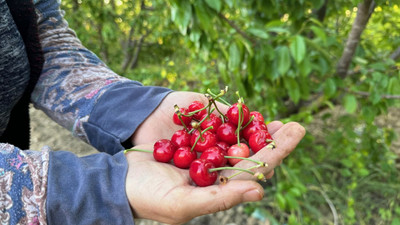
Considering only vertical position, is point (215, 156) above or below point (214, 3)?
below

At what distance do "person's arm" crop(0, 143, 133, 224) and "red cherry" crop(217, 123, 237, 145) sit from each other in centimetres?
38

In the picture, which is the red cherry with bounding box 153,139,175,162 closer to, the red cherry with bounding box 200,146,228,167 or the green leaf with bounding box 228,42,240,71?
the red cherry with bounding box 200,146,228,167

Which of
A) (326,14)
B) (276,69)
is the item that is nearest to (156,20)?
(326,14)

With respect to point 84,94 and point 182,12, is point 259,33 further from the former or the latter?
point 84,94

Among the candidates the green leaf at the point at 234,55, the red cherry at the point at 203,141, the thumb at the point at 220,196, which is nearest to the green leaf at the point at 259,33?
the green leaf at the point at 234,55

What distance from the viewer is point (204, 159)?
3.14ft

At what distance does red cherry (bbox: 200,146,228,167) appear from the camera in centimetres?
97

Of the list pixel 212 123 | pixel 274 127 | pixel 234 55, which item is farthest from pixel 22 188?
pixel 234 55

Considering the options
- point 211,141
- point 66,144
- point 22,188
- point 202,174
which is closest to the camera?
point 22,188

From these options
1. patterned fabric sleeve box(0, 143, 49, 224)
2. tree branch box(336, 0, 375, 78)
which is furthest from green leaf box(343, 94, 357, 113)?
patterned fabric sleeve box(0, 143, 49, 224)

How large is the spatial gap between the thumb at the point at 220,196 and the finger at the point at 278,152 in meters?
0.11

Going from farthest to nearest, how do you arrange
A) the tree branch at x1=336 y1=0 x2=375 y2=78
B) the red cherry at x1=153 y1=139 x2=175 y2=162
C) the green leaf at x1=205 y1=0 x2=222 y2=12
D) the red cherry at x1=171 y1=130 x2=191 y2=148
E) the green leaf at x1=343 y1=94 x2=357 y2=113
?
the green leaf at x1=343 y1=94 x2=357 y2=113 → the tree branch at x1=336 y1=0 x2=375 y2=78 → the green leaf at x1=205 y1=0 x2=222 y2=12 → the red cherry at x1=171 y1=130 x2=191 y2=148 → the red cherry at x1=153 y1=139 x2=175 y2=162

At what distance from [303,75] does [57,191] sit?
1.30 m

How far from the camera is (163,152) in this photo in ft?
3.22
